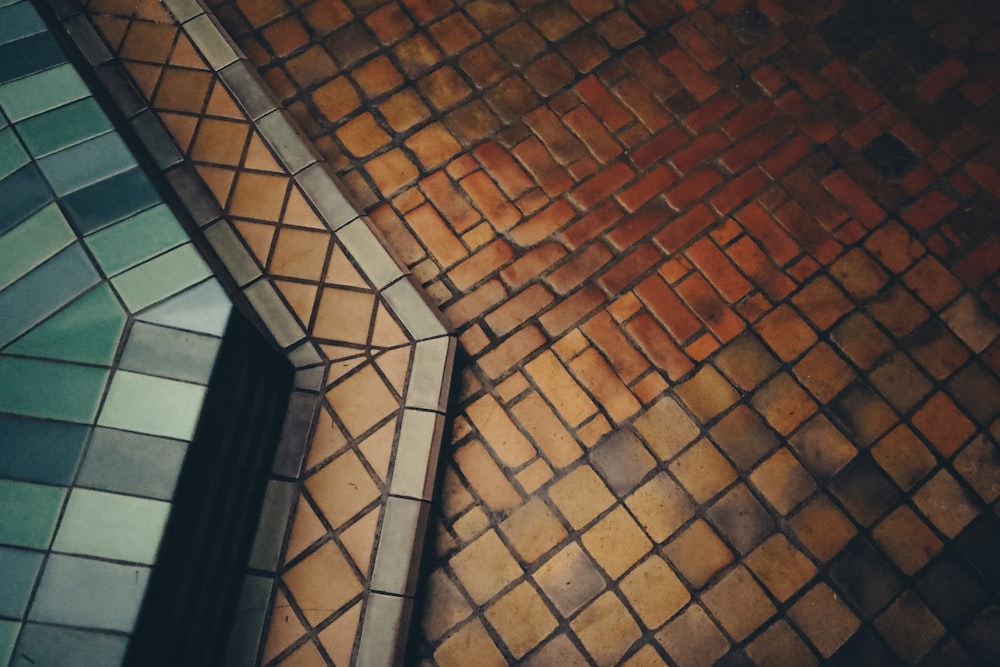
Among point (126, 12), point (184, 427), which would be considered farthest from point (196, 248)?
point (126, 12)

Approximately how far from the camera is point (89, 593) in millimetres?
1359

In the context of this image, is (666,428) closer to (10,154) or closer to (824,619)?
(824,619)

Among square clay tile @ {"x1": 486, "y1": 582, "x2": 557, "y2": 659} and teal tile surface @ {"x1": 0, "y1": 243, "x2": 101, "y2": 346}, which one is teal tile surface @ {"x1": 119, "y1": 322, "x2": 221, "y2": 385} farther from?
square clay tile @ {"x1": 486, "y1": 582, "x2": 557, "y2": 659}

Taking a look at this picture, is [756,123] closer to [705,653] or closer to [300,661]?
[705,653]

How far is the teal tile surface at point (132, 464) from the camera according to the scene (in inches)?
55.8

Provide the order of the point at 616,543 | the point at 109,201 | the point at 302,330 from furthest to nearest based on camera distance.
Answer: the point at 302,330, the point at 616,543, the point at 109,201

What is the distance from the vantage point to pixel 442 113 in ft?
9.02

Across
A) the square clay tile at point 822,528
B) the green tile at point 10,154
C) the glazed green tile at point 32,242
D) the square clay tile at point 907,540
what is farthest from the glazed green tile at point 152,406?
the square clay tile at point 907,540

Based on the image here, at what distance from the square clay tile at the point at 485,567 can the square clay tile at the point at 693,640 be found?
0.55 meters

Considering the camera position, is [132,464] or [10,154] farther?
[10,154]

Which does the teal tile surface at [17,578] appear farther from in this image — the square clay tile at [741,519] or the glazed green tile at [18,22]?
the square clay tile at [741,519]

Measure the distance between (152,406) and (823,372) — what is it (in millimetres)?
2303

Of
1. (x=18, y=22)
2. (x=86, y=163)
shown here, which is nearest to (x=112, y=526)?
(x=86, y=163)

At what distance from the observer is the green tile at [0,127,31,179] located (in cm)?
165
